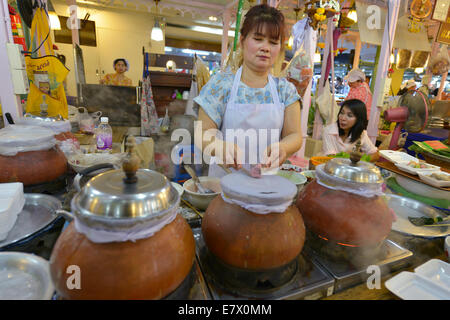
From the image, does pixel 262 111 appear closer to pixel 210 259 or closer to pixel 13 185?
pixel 210 259

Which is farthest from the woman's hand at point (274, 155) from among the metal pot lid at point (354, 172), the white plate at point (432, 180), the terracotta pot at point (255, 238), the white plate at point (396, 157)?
the white plate at point (396, 157)

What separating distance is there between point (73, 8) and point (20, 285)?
23.8ft

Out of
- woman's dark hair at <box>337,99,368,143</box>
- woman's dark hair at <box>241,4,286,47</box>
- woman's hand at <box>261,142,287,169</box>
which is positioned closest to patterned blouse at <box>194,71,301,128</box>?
woman's dark hair at <box>241,4,286,47</box>

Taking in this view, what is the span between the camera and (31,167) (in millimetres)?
1234

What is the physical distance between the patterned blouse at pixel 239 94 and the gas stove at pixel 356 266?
101 centimetres

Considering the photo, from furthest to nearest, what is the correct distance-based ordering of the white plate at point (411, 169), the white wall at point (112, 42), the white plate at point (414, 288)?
the white wall at point (112, 42) → the white plate at point (411, 169) → the white plate at point (414, 288)

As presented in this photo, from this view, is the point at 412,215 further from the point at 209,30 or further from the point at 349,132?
the point at 209,30

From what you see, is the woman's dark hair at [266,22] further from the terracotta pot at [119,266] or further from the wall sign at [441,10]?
the wall sign at [441,10]

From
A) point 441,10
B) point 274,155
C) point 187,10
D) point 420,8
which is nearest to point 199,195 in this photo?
point 274,155

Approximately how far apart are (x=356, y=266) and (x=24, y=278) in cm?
109

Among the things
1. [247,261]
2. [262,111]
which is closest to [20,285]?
[247,261]

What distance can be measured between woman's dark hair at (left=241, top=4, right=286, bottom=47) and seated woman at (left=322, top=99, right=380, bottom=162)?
2029mm

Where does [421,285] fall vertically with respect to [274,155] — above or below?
below

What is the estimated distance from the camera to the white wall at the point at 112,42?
31.0ft
